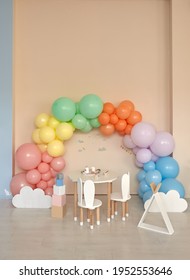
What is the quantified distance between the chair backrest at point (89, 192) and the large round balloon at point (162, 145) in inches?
58.7

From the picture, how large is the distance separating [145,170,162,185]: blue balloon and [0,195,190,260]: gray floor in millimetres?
501

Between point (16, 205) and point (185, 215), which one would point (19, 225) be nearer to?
point (16, 205)

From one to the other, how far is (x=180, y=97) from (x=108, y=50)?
5.02 ft

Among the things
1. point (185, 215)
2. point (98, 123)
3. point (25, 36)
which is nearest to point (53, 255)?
point (185, 215)

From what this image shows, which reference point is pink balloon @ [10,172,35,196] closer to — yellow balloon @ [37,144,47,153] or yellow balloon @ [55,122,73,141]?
yellow balloon @ [37,144,47,153]

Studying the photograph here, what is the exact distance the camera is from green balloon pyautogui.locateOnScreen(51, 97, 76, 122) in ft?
14.2

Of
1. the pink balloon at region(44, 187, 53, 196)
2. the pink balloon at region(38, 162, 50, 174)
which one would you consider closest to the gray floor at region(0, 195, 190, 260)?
the pink balloon at region(44, 187, 53, 196)

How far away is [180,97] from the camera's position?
190 inches

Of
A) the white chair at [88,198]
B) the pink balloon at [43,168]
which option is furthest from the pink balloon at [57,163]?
the white chair at [88,198]

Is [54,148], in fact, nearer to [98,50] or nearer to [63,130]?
[63,130]

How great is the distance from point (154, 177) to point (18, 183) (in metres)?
2.14

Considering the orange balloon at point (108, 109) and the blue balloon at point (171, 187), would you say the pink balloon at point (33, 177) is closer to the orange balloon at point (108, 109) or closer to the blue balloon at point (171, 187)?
the orange balloon at point (108, 109)

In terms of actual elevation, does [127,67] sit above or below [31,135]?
above

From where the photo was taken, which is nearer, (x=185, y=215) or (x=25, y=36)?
(x=185, y=215)
